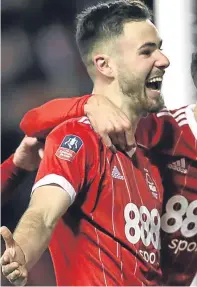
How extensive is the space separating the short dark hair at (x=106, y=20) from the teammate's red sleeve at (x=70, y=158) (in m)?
0.16

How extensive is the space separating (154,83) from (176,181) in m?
0.21

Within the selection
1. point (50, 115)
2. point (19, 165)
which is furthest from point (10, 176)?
point (50, 115)

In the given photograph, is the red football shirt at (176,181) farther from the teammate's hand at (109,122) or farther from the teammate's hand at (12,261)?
the teammate's hand at (12,261)

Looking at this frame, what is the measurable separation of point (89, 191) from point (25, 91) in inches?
12.8

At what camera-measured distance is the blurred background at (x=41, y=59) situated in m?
1.33

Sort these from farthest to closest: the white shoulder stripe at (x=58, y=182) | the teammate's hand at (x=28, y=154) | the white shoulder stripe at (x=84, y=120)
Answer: the teammate's hand at (x=28, y=154) → the white shoulder stripe at (x=84, y=120) → the white shoulder stripe at (x=58, y=182)

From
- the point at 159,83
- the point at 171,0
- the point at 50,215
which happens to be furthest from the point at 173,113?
the point at 50,215

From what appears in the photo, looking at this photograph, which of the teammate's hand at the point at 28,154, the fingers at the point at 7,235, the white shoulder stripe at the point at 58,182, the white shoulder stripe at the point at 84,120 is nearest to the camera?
the fingers at the point at 7,235

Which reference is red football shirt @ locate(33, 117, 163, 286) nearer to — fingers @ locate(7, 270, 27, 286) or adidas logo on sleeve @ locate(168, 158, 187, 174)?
adidas logo on sleeve @ locate(168, 158, 187, 174)

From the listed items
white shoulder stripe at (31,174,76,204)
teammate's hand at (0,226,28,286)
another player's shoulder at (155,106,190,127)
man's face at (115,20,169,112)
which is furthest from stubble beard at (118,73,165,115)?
teammate's hand at (0,226,28,286)

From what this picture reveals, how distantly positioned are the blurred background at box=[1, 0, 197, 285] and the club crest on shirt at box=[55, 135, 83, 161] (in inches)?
9.4

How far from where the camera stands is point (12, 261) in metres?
0.81

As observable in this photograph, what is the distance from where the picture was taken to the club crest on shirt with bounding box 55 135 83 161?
3.51 feet

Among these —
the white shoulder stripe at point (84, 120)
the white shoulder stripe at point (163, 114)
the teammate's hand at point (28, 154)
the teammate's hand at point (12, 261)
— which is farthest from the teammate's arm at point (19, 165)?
the teammate's hand at point (12, 261)
